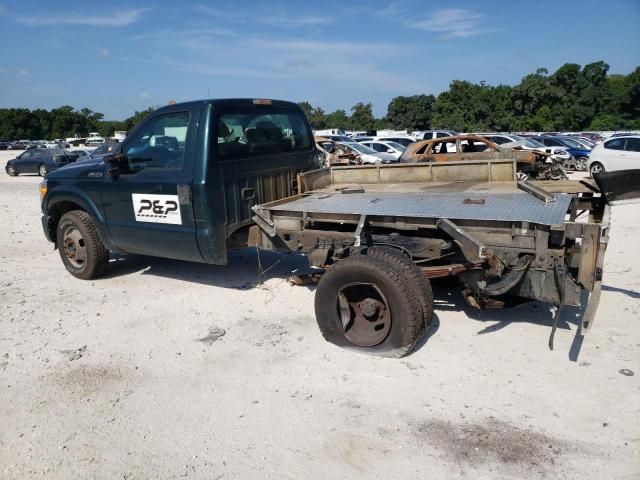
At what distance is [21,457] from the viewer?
289cm

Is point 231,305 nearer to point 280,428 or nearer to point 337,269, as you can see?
point 337,269

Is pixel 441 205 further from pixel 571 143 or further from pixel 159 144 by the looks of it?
pixel 571 143

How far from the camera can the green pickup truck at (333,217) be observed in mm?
3682

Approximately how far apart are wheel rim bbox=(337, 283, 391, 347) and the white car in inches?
592

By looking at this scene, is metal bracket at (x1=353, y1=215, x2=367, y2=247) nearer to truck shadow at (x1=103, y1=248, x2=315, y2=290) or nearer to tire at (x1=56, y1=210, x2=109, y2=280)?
truck shadow at (x1=103, y1=248, x2=315, y2=290)

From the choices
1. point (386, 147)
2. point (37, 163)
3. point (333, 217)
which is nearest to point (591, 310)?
point (333, 217)

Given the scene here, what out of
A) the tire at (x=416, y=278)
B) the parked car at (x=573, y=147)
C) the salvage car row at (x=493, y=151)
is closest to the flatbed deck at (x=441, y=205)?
the tire at (x=416, y=278)

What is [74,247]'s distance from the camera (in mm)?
6199

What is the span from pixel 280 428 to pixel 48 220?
4720 millimetres

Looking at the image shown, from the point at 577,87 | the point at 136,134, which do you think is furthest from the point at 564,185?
the point at 577,87

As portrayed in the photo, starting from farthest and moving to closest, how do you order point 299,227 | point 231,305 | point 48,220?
point 48,220 < point 231,305 < point 299,227

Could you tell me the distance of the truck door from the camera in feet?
16.0

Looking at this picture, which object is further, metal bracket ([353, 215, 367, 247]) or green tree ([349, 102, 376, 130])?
green tree ([349, 102, 376, 130])

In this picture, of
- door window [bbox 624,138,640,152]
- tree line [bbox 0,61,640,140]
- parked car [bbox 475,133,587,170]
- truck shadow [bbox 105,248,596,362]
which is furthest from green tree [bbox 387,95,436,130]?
truck shadow [bbox 105,248,596,362]
